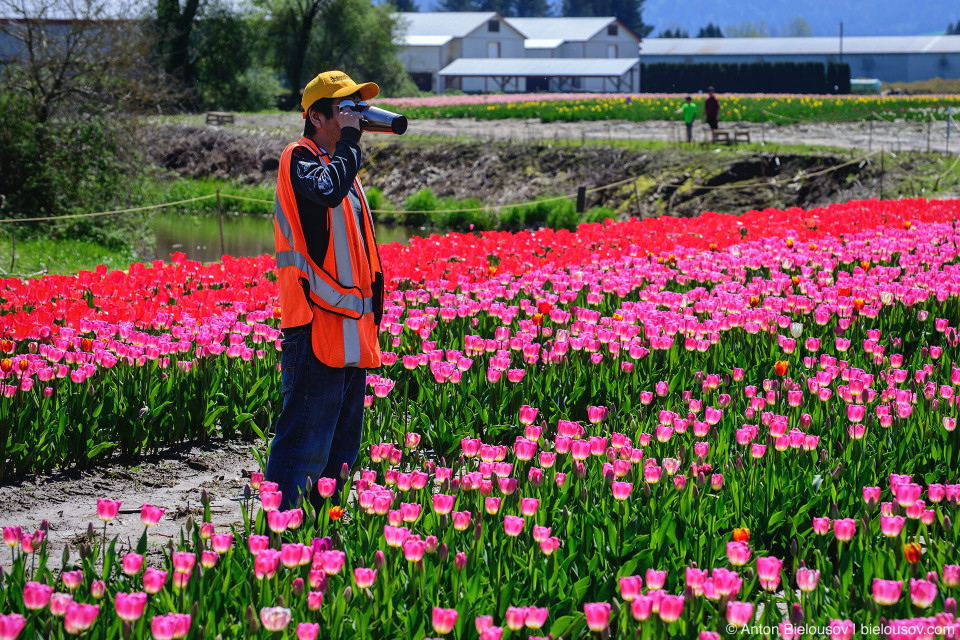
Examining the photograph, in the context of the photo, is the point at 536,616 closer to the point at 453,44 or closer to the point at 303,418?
the point at 303,418

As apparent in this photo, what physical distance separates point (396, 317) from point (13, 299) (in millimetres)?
2891

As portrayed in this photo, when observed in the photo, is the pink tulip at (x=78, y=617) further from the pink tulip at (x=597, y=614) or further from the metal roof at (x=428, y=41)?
the metal roof at (x=428, y=41)

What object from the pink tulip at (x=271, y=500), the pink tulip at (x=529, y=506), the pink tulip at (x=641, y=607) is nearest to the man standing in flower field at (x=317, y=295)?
the pink tulip at (x=271, y=500)

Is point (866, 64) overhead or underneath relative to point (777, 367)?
overhead

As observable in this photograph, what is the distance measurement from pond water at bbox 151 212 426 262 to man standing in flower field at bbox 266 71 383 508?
46.0 feet

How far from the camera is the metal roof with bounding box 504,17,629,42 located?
246ft

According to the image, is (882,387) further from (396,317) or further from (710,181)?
(710,181)

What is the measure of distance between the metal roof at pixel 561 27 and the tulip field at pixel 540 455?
231 feet

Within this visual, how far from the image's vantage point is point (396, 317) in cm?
639

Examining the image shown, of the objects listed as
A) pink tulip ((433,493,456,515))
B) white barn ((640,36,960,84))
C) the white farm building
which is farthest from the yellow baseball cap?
white barn ((640,36,960,84))

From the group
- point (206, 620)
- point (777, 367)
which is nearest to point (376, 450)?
point (206, 620)

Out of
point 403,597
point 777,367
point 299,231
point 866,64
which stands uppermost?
point 866,64

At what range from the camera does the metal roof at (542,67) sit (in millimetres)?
64688

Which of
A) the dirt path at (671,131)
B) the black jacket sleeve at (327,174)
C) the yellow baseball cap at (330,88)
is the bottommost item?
the black jacket sleeve at (327,174)
